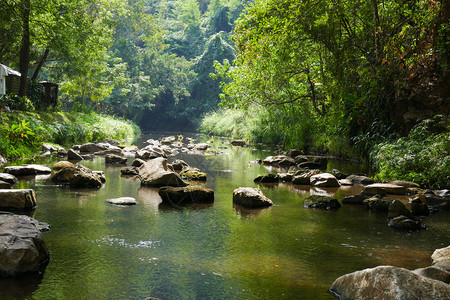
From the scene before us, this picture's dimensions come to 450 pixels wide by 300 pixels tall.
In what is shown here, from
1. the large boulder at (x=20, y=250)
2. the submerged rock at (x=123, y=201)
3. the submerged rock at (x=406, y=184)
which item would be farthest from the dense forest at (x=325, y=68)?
the large boulder at (x=20, y=250)

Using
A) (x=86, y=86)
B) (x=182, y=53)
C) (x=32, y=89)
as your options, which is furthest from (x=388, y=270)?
(x=182, y=53)

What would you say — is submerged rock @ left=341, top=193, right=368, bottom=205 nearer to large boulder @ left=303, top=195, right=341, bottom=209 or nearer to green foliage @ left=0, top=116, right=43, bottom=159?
large boulder @ left=303, top=195, right=341, bottom=209

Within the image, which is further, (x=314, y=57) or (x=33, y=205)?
(x=314, y=57)

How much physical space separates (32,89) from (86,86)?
8100 mm

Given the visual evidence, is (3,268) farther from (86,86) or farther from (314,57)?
(86,86)

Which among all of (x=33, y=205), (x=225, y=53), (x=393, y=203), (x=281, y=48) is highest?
(x=225, y=53)

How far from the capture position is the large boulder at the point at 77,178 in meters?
8.96

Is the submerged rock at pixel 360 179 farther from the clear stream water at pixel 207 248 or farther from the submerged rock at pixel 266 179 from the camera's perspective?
the clear stream water at pixel 207 248

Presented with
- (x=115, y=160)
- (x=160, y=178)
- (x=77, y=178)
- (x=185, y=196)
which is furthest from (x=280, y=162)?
(x=77, y=178)

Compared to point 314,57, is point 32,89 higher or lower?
lower

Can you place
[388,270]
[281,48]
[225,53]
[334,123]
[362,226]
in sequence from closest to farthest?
[388,270] < [362,226] < [281,48] < [334,123] < [225,53]

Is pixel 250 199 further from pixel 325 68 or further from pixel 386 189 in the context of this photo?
pixel 325 68

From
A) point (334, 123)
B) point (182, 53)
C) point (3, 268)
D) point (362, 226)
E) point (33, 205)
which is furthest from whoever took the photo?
point (182, 53)

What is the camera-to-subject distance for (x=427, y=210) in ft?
23.2
